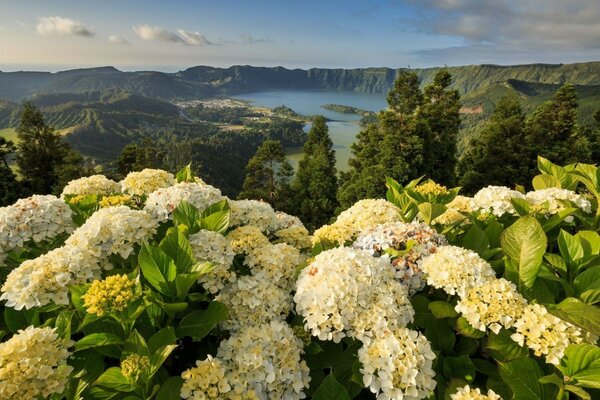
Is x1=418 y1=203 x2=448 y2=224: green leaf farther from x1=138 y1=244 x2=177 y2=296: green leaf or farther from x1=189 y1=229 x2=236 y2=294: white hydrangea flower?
x1=138 y1=244 x2=177 y2=296: green leaf

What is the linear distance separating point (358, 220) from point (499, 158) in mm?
37016

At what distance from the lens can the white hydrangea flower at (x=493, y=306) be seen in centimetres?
213

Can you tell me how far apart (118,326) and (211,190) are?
170 centimetres

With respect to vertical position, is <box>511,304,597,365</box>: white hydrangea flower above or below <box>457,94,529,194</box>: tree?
above

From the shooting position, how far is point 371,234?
9.89ft

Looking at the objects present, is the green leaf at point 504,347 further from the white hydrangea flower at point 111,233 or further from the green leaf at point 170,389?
the white hydrangea flower at point 111,233

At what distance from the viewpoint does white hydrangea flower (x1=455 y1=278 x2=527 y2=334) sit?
6.99 feet

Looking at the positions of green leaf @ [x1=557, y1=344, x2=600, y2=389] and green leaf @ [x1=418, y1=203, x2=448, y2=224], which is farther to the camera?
green leaf @ [x1=418, y1=203, x2=448, y2=224]

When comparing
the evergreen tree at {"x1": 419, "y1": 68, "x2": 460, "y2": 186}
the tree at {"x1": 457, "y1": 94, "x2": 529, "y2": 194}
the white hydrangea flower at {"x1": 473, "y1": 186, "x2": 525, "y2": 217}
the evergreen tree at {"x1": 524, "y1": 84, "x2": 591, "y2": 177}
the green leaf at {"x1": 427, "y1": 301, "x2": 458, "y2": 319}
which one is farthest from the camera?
the evergreen tree at {"x1": 524, "y1": 84, "x2": 591, "y2": 177}

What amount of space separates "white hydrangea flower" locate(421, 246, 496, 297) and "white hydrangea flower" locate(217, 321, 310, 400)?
1072mm

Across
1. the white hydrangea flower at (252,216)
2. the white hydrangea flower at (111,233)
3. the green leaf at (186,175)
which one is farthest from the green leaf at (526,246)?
the green leaf at (186,175)

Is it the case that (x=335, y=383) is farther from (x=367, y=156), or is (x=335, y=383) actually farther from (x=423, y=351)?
(x=367, y=156)

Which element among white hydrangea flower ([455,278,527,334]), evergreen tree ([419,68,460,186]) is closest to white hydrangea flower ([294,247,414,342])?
white hydrangea flower ([455,278,527,334])

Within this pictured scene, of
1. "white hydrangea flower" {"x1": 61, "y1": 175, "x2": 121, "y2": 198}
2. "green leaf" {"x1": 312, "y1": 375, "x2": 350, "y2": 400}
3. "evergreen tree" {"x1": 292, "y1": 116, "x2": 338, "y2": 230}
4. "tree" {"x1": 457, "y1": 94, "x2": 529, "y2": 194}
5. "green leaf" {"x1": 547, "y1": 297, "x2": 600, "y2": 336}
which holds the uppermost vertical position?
"white hydrangea flower" {"x1": 61, "y1": 175, "x2": 121, "y2": 198}
